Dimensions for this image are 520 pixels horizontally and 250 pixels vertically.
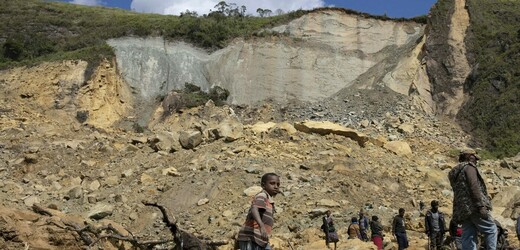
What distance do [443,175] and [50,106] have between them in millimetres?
16259

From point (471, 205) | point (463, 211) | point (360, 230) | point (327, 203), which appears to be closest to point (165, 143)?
point (327, 203)

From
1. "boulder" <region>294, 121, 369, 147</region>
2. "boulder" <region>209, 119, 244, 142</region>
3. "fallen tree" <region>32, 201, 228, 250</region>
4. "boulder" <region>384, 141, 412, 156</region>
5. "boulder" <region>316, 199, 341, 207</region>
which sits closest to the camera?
"fallen tree" <region>32, 201, 228, 250</region>

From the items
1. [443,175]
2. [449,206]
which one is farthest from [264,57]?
[449,206]

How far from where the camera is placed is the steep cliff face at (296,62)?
28359mm

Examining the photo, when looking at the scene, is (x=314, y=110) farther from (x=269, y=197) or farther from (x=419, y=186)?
(x=269, y=197)

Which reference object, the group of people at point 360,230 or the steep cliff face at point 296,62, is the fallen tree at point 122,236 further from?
the steep cliff face at point 296,62

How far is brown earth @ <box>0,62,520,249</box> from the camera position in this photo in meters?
12.9

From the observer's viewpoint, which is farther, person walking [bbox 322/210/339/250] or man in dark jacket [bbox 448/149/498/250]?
person walking [bbox 322/210/339/250]

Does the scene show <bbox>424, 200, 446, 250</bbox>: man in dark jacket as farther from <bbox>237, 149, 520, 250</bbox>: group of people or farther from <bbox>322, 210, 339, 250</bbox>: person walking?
<bbox>237, 149, 520, 250</bbox>: group of people

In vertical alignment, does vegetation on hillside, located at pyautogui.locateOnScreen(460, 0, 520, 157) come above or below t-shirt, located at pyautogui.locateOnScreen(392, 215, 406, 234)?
above

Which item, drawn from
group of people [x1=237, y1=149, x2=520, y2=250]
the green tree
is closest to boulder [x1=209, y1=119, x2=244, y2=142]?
group of people [x1=237, y1=149, x2=520, y2=250]

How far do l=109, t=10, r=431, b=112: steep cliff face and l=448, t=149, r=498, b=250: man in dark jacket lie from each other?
21796 mm

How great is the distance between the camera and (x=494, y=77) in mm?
26562

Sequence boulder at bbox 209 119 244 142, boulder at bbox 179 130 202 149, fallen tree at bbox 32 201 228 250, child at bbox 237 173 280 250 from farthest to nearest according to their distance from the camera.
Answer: boulder at bbox 179 130 202 149
boulder at bbox 209 119 244 142
fallen tree at bbox 32 201 228 250
child at bbox 237 173 280 250
